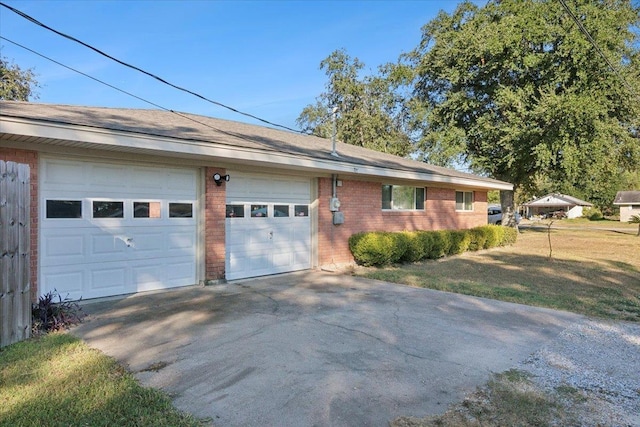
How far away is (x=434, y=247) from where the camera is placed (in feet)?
41.5

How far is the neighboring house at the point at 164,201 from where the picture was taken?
6.09m

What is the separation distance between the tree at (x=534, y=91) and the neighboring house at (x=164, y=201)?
41.5 feet

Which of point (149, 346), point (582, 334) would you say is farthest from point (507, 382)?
point (149, 346)

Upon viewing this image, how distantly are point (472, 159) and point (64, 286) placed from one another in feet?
72.6

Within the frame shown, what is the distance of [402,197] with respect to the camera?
13305mm

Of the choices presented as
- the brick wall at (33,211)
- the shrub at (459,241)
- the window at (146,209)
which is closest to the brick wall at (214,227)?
the window at (146,209)

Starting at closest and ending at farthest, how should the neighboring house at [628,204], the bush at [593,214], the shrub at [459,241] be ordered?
1. the shrub at [459,241]
2. the neighboring house at [628,204]
3. the bush at [593,214]

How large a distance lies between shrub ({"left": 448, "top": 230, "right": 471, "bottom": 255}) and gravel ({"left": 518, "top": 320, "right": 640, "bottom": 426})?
8.34 meters

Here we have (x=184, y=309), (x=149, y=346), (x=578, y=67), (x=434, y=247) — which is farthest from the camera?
(x=578, y=67)

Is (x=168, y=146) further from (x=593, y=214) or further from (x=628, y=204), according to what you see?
(x=593, y=214)

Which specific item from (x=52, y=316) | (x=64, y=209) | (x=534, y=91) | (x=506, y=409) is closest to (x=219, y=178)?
(x=64, y=209)

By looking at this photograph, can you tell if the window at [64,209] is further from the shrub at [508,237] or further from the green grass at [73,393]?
the shrub at [508,237]

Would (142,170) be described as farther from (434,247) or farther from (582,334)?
(434,247)

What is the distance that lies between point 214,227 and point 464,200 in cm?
1206
